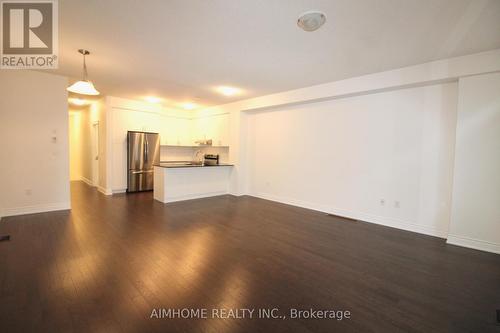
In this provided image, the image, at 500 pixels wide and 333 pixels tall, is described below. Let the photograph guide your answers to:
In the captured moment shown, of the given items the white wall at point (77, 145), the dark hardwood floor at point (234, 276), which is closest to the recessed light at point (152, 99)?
the dark hardwood floor at point (234, 276)

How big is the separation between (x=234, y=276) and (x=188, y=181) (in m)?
4.06

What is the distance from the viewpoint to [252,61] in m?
3.61

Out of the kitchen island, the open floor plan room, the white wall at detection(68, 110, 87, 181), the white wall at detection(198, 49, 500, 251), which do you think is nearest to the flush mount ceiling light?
the open floor plan room

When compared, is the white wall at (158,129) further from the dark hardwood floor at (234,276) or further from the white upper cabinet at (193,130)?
the dark hardwood floor at (234,276)

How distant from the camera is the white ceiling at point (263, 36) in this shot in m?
2.25

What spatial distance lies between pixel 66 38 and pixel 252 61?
8.47 feet

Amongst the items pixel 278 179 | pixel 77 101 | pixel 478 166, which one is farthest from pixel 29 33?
pixel 478 166

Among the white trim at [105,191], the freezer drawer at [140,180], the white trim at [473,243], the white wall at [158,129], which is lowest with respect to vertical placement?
the white trim at [473,243]

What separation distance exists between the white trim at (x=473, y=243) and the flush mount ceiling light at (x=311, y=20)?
370cm

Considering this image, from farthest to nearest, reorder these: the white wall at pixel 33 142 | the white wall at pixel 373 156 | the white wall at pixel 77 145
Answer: the white wall at pixel 77 145
the white wall at pixel 33 142
the white wall at pixel 373 156

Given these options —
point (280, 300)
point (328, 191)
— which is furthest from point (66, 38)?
point (328, 191)

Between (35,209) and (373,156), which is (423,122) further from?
(35,209)

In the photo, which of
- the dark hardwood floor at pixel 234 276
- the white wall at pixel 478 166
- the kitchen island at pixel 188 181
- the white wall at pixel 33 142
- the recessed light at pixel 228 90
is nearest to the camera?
the dark hardwood floor at pixel 234 276

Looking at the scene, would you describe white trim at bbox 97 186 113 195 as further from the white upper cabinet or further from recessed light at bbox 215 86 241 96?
recessed light at bbox 215 86 241 96
